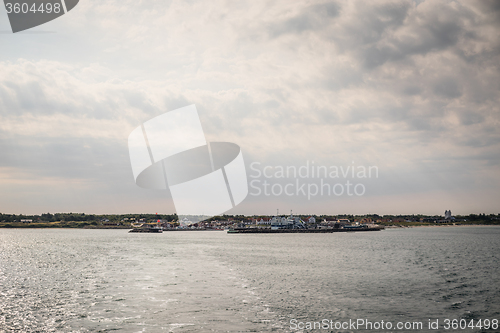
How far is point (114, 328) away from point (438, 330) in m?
18.5

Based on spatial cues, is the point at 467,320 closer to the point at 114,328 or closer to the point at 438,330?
the point at 438,330

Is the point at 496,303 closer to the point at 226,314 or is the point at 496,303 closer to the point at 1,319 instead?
the point at 226,314

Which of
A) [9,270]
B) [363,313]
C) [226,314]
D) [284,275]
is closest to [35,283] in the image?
[9,270]

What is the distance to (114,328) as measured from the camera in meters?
19.3

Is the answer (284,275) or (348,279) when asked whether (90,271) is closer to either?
(284,275)

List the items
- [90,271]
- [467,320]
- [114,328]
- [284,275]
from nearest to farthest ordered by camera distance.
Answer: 1. [114,328]
2. [467,320]
3. [284,275]
4. [90,271]

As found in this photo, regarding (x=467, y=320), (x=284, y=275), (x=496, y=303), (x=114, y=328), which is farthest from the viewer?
(x=284, y=275)

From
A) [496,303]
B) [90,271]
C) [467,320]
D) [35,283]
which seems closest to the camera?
[467,320]

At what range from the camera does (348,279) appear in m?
35.6

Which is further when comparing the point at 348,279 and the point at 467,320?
the point at 348,279

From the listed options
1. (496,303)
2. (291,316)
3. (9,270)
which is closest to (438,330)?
(291,316)

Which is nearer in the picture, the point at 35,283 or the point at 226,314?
the point at 226,314

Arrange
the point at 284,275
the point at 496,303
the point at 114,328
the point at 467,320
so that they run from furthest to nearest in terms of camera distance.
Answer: the point at 284,275 < the point at 496,303 < the point at 467,320 < the point at 114,328

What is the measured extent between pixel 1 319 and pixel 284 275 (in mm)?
26315
